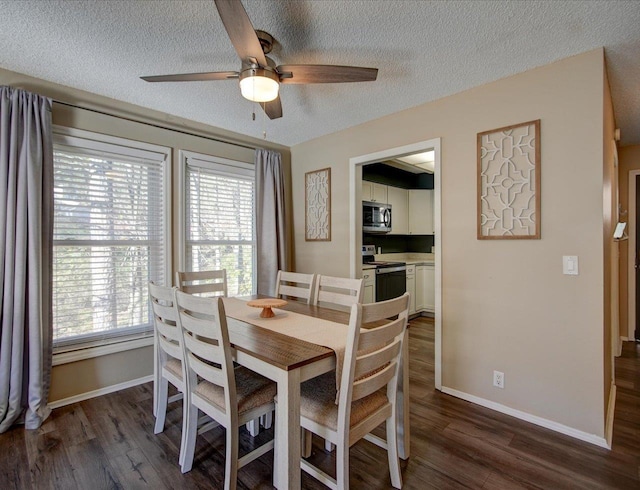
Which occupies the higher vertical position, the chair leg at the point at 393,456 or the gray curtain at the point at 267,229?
the gray curtain at the point at 267,229

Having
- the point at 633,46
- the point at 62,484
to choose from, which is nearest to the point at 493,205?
the point at 633,46

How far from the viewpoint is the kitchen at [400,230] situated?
4.71 m

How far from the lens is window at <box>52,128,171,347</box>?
2.58 meters

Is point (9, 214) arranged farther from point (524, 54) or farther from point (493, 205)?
point (524, 54)

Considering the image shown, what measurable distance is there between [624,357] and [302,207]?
393 centimetres

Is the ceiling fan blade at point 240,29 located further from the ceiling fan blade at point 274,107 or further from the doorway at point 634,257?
the doorway at point 634,257

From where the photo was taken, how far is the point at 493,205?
7.97 feet

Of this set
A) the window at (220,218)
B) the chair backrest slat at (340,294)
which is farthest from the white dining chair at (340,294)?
the window at (220,218)

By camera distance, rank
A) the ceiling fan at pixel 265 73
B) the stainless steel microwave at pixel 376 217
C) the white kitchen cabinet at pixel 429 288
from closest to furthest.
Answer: the ceiling fan at pixel 265 73, the stainless steel microwave at pixel 376 217, the white kitchen cabinet at pixel 429 288

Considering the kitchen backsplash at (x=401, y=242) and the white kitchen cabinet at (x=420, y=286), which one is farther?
the kitchen backsplash at (x=401, y=242)

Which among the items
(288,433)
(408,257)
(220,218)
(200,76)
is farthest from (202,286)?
(408,257)

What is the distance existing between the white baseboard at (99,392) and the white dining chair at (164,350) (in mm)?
814

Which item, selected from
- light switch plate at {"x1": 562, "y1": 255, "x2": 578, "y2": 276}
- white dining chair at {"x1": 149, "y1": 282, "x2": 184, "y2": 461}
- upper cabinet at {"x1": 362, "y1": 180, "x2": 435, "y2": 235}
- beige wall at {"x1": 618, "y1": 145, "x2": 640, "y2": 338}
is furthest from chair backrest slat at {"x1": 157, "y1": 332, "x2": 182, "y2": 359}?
beige wall at {"x1": 618, "y1": 145, "x2": 640, "y2": 338}

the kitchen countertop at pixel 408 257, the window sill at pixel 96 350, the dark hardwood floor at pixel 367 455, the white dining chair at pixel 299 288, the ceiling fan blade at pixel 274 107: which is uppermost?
the ceiling fan blade at pixel 274 107
